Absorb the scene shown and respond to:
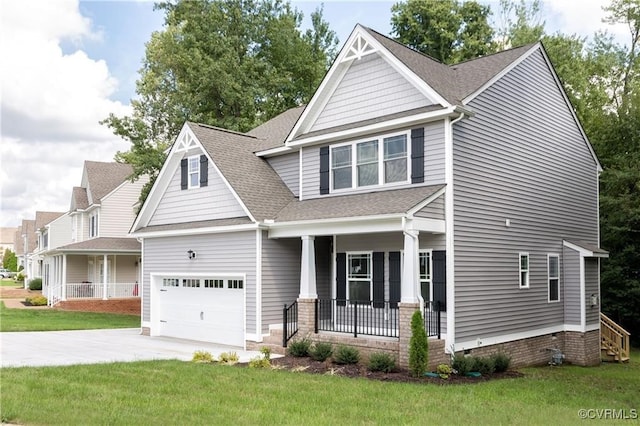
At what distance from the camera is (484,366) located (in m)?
13.7

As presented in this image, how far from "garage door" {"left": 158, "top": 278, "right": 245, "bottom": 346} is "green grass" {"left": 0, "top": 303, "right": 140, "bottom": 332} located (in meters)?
5.01

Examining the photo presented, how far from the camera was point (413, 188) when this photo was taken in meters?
15.1

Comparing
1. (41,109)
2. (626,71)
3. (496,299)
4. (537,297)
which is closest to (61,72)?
(41,109)

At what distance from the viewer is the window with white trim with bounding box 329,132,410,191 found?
15570 mm

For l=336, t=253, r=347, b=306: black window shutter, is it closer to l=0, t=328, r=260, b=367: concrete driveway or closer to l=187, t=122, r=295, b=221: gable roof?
l=187, t=122, r=295, b=221: gable roof

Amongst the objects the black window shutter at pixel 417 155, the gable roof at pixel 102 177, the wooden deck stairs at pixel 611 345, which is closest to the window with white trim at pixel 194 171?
the black window shutter at pixel 417 155

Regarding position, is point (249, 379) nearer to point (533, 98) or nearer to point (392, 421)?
point (392, 421)

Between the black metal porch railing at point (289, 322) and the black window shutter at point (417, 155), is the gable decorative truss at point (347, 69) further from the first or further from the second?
the black metal porch railing at point (289, 322)

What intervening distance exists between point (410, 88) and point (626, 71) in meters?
19.5

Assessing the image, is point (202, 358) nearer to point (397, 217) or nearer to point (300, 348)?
point (300, 348)

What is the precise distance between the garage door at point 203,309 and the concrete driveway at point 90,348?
0.38 meters

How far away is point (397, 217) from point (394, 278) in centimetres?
261

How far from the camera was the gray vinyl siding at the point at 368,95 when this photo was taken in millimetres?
15711

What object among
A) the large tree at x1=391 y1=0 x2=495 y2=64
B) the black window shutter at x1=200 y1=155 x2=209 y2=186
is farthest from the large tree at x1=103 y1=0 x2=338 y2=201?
the black window shutter at x1=200 y1=155 x2=209 y2=186
